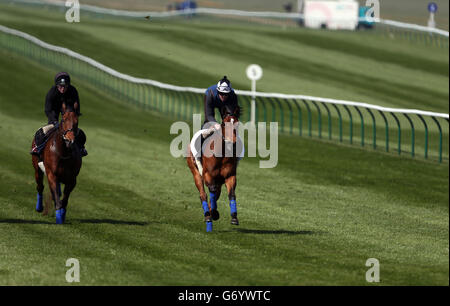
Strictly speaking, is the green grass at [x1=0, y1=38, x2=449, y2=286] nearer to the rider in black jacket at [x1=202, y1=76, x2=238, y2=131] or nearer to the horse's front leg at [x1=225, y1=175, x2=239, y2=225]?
the horse's front leg at [x1=225, y1=175, x2=239, y2=225]

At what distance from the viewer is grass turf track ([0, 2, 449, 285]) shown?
32.7ft

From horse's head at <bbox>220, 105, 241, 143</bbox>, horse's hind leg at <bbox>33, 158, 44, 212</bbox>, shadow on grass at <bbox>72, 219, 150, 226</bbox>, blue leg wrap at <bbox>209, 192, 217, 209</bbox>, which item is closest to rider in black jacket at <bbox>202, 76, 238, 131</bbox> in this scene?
horse's head at <bbox>220, 105, 241, 143</bbox>

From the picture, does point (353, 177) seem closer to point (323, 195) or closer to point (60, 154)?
point (323, 195)

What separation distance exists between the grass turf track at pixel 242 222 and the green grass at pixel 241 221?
0.02m

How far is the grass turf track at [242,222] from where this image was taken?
32.7ft

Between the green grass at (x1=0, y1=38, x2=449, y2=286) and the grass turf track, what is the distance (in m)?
0.02

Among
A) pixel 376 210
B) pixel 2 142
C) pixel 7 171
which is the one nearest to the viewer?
pixel 376 210

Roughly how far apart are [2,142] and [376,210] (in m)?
10.4

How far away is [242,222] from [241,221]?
10 centimetres

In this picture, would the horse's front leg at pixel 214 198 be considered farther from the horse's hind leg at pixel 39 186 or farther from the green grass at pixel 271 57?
the green grass at pixel 271 57

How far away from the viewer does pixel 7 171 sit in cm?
1838

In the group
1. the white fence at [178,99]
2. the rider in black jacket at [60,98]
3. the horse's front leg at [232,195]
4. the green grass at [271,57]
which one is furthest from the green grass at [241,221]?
the green grass at [271,57]

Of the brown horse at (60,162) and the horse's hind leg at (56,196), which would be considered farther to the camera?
the horse's hind leg at (56,196)

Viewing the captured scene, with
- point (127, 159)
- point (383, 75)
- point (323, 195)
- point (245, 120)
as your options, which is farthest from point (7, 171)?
point (383, 75)
